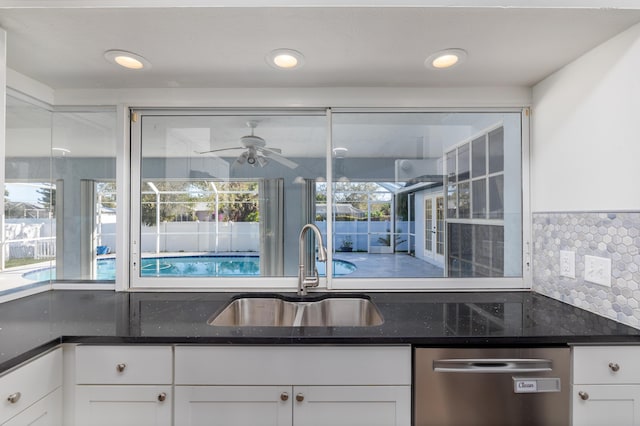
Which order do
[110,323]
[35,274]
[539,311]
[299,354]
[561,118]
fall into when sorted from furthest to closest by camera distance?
[35,274], [561,118], [539,311], [110,323], [299,354]

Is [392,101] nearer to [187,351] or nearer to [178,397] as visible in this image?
[187,351]

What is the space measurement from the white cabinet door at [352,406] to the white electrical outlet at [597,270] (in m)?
0.98

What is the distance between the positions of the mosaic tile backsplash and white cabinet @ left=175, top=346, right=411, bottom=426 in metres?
0.94

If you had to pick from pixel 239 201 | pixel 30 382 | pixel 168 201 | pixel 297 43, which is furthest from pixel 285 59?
pixel 30 382

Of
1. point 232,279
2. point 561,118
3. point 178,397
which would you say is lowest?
point 178,397

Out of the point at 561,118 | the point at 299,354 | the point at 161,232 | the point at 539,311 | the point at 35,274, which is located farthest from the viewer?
the point at 161,232

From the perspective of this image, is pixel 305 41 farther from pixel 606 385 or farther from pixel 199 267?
pixel 606 385

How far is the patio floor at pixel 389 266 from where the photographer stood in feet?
6.13

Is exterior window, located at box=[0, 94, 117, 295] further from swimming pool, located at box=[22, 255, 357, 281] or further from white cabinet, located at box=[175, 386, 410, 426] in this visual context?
white cabinet, located at box=[175, 386, 410, 426]

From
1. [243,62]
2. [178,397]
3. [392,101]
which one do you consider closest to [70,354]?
[178,397]

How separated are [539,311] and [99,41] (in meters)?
2.29

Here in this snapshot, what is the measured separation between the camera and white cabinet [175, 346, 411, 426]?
3.83 feet

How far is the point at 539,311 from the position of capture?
1.44 metres

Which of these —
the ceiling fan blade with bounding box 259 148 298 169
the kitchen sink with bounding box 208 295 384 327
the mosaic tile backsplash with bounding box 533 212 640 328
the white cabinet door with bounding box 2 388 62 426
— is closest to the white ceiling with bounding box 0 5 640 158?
the ceiling fan blade with bounding box 259 148 298 169
